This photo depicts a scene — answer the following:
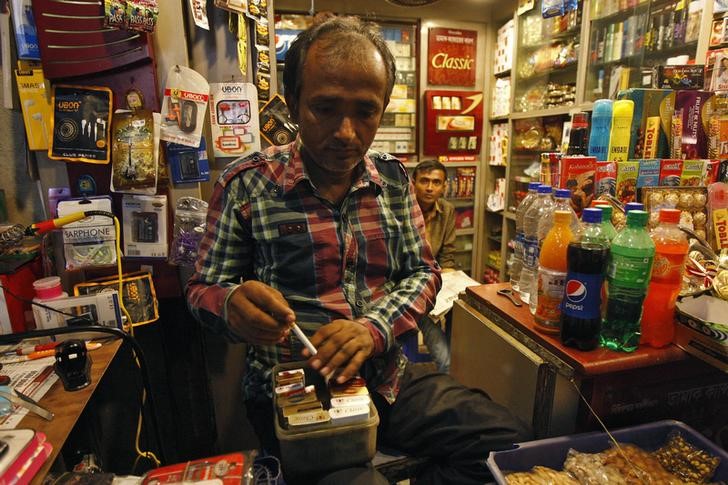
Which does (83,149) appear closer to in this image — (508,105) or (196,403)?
(196,403)

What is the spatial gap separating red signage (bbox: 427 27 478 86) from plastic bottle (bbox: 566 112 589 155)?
2.45 m

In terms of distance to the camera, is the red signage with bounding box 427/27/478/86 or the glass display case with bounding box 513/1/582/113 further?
the red signage with bounding box 427/27/478/86

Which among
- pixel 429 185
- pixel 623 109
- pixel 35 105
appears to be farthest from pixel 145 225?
pixel 429 185

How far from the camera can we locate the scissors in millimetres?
1363

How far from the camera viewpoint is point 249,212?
3.91ft

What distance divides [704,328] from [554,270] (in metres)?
0.35

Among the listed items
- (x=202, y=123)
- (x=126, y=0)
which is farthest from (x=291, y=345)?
(x=126, y=0)

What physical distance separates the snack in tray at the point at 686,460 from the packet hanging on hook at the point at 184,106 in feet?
5.50

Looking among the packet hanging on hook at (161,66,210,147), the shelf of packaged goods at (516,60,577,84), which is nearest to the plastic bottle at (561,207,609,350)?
the packet hanging on hook at (161,66,210,147)

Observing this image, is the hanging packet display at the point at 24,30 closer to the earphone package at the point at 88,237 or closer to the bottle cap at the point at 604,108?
the earphone package at the point at 88,237

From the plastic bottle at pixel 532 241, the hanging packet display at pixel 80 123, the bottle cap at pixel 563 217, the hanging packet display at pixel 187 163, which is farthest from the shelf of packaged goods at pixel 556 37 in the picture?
the hanging packet display at pixel 80 123

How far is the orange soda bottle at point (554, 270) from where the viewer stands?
1093 mm

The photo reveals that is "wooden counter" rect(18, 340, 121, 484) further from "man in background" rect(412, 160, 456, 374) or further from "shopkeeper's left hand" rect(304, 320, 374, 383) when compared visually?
"man in background" rect(412, 160, 456, 374)

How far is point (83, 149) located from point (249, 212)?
65cm
